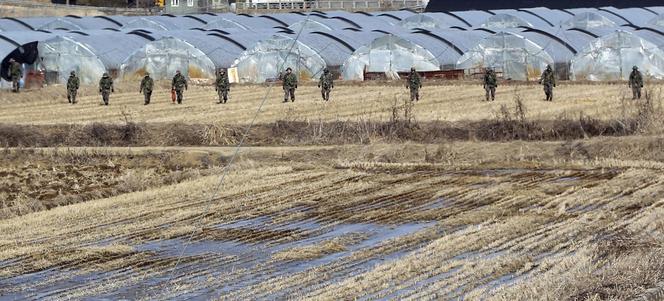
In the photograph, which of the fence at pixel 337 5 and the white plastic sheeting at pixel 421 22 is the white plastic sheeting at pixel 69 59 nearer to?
the white plastic sheeting at pixel 421 22

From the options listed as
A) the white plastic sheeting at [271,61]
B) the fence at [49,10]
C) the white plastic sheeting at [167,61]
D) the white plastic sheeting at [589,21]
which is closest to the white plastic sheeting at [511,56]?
the white plastic sheeting at [271,61]

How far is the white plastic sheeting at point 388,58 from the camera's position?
49625 mm

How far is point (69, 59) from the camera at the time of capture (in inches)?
1918

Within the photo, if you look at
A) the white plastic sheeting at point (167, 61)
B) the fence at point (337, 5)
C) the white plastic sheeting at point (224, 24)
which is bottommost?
the white plastic sheeting at point (167, 61)

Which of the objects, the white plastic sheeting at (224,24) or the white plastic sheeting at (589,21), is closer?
the white plastic sheeting at (589,21)

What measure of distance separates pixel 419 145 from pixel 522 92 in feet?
40.1

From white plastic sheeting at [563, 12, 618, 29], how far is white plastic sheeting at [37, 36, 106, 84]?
81.2ft

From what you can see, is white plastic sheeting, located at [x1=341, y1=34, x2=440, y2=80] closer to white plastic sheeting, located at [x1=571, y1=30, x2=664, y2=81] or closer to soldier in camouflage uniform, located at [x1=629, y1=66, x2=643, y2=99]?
white plastic sheeting, located at [x1=571, y1=30, x2=664, y2=81]

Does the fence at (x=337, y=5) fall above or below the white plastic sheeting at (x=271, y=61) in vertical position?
above

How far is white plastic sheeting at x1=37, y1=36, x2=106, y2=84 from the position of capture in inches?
1913

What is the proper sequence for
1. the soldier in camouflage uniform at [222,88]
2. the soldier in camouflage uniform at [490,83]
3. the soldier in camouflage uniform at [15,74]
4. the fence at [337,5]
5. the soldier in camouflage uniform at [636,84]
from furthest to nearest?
the fence at [337,5] < the soldier in camouflage uniform at [15,74] < the soldier in camouflage uniform at [222,88] < the soldier in camouflage uniform at [490,83] < the soldier in camouflage uniform at [636,84]

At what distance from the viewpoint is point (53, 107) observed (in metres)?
39.3

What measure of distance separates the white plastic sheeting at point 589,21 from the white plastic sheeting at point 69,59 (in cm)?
2474

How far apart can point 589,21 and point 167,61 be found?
23201 millimetres
